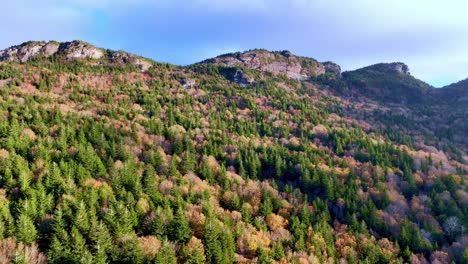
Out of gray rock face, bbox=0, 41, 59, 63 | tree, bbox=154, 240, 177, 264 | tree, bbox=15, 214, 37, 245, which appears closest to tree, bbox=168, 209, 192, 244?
tree, bbox=154, 240, 177, 264

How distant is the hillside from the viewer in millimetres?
56531

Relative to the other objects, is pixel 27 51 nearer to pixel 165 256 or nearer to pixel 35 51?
pixel 35 51

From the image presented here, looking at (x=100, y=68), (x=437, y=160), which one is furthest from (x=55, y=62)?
(x=437, y=160)

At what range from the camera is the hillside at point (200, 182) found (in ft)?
185

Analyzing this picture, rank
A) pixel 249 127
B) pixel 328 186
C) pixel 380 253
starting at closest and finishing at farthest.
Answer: pixel 380 253 → pixel 328 186 → pixel 249 127

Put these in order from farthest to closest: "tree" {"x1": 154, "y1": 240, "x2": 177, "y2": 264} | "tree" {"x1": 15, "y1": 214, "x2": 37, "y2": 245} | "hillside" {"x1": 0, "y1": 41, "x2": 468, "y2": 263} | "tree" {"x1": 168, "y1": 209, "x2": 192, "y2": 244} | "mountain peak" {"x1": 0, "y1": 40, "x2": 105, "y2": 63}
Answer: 1. "mountain peak" {"x1": 0, "y1": 40, "x2": 105, "y2": 63}
2. "tree" {"x1": 168, "y1": 209, "x2": 192, "y2": 244}
3. "hillside" {"x1": 0, "y1": 41, "x2": 468, "y2": 263}
4. "tree" {"x1": 154, "y1": 240, "x2": 177, "y2": 264}
5. "tree" {"x1": 15, "y1": 214, "x2": 37, "y2": 245}

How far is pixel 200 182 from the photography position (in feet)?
303

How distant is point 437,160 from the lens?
129250mm

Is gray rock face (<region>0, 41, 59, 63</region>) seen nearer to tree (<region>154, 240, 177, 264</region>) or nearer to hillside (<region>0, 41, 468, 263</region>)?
hillside (<region>0, 41, 468, 263</region>)

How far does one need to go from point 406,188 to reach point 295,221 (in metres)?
49.7

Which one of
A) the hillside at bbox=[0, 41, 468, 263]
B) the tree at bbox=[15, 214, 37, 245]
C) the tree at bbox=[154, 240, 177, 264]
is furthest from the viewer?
the hillside at bbox=[0, 41, 468, 263]

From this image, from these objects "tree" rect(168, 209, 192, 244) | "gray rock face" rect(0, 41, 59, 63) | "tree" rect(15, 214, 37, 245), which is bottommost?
"tree" rect(168, 209, 192, 244)

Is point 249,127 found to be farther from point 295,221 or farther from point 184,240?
point 184,240

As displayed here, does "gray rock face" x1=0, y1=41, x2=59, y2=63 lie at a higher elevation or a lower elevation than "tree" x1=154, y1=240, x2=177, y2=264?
higher
